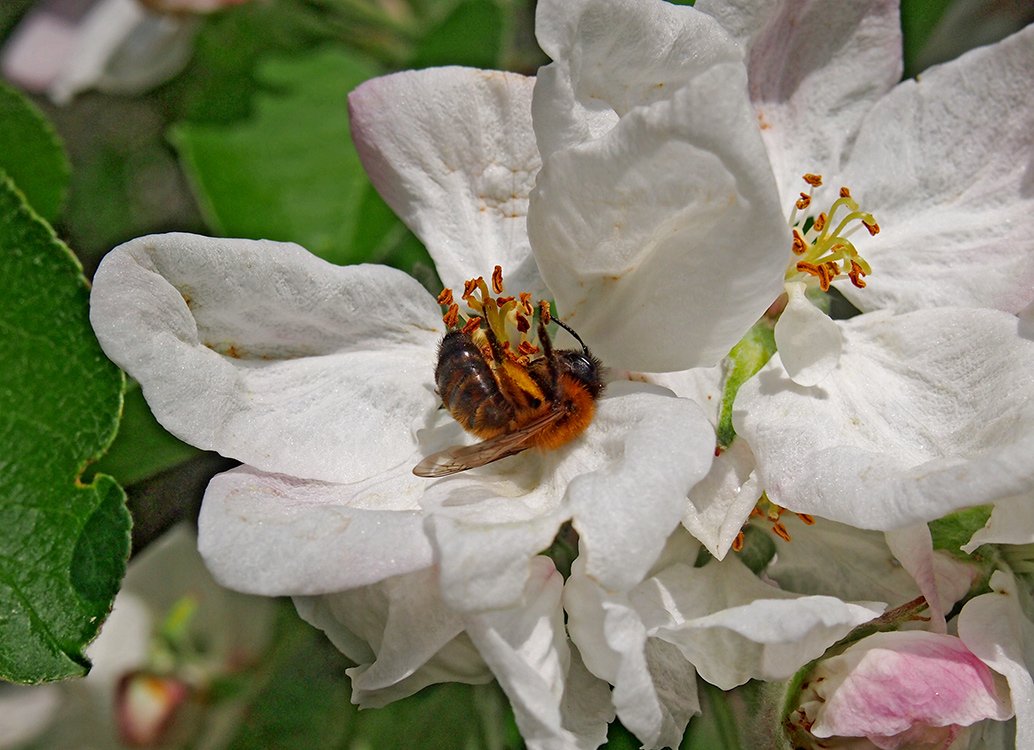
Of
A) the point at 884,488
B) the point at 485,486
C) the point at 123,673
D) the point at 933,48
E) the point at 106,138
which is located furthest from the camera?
the point at 106,138

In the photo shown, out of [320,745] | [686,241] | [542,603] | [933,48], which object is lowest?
[320,745]

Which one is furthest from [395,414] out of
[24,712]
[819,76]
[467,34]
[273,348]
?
[24,712]

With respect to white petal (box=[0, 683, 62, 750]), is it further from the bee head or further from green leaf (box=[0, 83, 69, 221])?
the bee head

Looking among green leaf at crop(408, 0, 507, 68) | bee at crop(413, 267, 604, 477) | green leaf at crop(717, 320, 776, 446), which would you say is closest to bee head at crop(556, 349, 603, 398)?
bee at crop(413, 267, 604, 477)

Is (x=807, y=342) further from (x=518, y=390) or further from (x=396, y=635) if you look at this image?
(x=396, y=635)

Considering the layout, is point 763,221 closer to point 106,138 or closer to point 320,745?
point 320,745

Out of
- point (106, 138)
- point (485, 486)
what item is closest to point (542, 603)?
point (485, 486)

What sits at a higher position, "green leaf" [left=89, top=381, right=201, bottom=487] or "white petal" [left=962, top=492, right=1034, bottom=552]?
"white petal" [left=962, top=492, right=1034, bottom=552]
